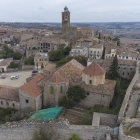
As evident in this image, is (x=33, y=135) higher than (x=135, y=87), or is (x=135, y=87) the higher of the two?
(x=135, y=87)

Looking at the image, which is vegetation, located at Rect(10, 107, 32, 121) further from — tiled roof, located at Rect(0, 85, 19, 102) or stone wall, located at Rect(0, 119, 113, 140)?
stone wall, located at Rect(0, 119, 113, 140)

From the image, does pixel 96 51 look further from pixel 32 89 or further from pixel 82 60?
pixel 32 89

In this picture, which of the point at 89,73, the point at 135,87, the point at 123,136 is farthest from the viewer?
the point at 89,73

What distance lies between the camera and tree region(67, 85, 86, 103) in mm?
23003

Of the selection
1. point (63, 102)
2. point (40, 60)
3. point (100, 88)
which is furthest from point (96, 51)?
point (63, 102)

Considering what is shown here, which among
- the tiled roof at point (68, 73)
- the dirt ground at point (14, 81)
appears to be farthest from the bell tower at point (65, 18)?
the tiled roof at point (68, 73)

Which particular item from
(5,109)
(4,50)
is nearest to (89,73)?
(5,109)

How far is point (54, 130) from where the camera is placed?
1438 centimetres

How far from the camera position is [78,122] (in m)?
20.1

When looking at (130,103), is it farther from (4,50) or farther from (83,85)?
(4,50)

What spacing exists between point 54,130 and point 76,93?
9126 millimetres

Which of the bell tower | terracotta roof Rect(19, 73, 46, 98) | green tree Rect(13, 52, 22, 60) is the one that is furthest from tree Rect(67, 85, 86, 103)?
the bell tower

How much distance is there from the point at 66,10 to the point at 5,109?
53170mm

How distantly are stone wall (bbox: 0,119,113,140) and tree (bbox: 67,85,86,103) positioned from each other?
849cm
